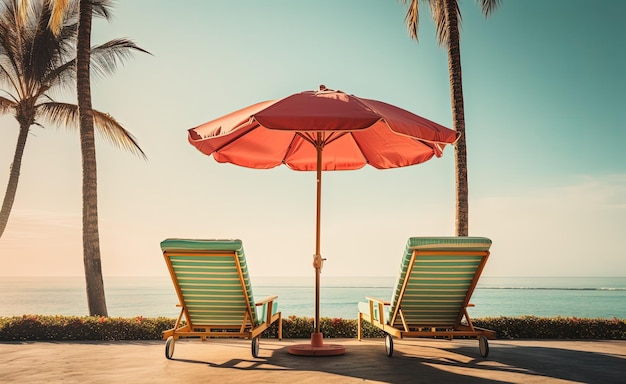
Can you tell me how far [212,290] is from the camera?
5.85 m

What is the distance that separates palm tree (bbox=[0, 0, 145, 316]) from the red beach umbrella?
26.8 feet

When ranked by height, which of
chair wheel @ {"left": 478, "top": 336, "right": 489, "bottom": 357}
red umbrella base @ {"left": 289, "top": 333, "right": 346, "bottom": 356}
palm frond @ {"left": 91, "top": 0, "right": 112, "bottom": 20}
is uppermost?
palm frond @ {"left": 91, "top": 0, "right": 112, "bottom": 20}

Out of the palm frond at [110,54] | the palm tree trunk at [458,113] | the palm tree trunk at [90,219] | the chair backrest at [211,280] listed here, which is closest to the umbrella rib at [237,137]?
the chair backrest at [211,280]

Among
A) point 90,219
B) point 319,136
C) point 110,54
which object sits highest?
point 110,54

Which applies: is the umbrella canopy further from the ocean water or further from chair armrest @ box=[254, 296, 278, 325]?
the ocean water

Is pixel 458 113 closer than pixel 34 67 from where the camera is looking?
Yes

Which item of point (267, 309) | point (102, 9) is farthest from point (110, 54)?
point (267, 309)

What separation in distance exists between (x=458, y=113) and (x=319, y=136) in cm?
500

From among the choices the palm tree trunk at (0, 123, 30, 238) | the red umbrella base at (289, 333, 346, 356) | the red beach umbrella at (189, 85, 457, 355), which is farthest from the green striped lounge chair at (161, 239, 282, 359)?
the palm tree trunk at (0, 123, 30, 238)

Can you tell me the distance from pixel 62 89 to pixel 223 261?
12.7 meters

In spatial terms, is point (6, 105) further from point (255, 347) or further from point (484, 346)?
point (484, 346)

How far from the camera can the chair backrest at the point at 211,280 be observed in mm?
5492

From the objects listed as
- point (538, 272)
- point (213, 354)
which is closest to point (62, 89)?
point (213, 354)

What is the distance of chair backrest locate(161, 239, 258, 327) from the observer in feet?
18.0
